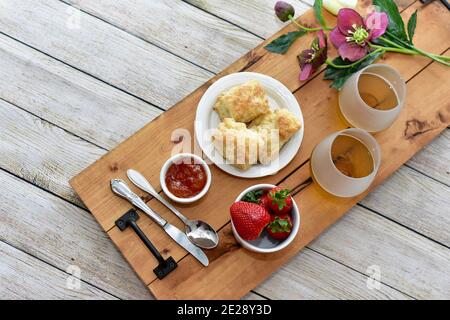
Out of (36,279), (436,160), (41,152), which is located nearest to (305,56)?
(436,160)

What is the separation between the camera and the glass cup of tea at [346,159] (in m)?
1.12

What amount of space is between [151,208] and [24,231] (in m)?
0.38

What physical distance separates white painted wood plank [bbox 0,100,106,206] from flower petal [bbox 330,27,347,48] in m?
0.68

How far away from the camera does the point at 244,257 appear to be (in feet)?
3.92

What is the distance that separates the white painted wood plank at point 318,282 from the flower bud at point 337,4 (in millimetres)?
643

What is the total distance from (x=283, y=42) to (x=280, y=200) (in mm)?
432

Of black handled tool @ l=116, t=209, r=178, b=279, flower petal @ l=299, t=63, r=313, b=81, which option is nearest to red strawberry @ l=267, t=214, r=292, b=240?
black handled tool @ l=116, t=209, r=178, b=279

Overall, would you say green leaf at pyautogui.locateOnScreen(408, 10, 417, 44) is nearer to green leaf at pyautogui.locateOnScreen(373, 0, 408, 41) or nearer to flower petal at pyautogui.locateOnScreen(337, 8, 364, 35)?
green leaf at pyautogui.locateOnScreen(373, 0, 408, 41)

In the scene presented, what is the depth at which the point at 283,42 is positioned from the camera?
1.29 meters

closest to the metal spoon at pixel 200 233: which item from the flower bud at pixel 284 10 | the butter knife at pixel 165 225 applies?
the butter knife at pixel 165 225

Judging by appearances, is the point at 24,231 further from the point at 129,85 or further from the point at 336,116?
the point at 336,116

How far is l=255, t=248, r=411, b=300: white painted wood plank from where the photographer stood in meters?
1.31

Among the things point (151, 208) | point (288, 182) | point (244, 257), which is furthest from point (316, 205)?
point (151, 208)
